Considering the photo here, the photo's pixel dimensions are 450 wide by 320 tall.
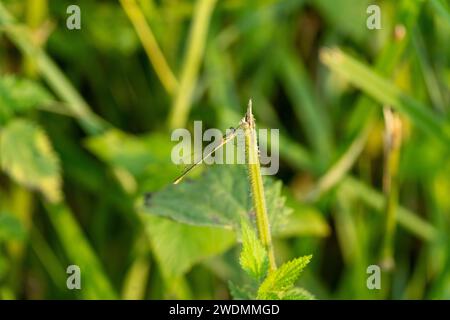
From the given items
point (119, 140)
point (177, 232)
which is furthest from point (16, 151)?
point (177, 232)

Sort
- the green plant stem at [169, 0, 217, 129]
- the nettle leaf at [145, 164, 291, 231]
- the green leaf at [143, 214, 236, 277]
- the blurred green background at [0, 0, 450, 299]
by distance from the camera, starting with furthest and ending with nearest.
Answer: the green plant stem at [169, 0, 217, 129] < the blurred green background at [0, 0, 450, 299] < the green leaf at [143, 214, 236, 277] < the nettle leaf at [145, 164, 291, 231]

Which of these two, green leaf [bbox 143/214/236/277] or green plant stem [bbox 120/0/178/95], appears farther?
green plant stem [bbox 120/0/178/95]

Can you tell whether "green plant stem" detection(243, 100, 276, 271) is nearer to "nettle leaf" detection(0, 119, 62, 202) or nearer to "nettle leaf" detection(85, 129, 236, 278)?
"nettle leaf" detection(85, 129, 236, 278)

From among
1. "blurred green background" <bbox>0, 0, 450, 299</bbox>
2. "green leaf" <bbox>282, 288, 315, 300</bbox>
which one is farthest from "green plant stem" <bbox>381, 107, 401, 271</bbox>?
"green leaf" <bbox>282, 288, 315, 300</bbox>

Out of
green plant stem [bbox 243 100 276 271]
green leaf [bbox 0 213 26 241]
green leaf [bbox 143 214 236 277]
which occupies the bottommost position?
green plant stem [bbox 243 100 276 271]

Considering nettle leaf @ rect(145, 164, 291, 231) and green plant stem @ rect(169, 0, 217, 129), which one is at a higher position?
green plant stem @ rect(169, 0, 217, 129)

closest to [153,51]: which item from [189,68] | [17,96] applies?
[189,68]
